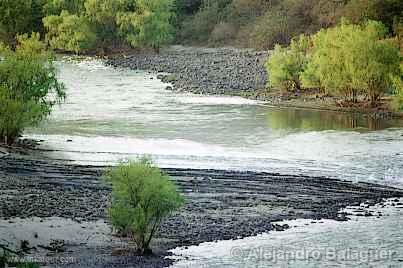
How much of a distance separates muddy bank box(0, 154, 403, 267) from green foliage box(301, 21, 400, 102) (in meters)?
20.2

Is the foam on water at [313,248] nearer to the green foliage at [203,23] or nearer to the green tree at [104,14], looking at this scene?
the green tree at [104,14]

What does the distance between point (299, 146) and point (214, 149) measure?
14.0ft

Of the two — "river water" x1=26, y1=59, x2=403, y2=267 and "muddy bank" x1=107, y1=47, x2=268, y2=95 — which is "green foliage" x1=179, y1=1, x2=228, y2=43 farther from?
"river water" x1=26, y1=59, x2=403, y2=267

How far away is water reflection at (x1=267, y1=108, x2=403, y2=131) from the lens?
140ft

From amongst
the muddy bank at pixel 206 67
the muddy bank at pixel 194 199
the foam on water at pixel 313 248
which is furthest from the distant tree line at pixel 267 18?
the foam on water at pixel 313 248

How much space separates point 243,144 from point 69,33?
187ft

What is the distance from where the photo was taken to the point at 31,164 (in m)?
31.4

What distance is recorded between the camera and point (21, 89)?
1394 inches

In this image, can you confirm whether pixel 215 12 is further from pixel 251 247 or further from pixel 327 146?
pixel 251 247

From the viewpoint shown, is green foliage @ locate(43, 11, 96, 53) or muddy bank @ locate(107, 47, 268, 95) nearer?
muddy bank @ locate(107, 47, 268, 95)

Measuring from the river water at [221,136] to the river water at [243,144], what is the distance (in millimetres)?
48

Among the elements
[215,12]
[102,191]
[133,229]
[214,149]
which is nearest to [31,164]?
[102,191]

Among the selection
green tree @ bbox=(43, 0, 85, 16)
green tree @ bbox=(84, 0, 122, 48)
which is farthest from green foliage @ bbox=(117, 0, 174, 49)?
green tree @ bbox=(43, 0, 85, 16)

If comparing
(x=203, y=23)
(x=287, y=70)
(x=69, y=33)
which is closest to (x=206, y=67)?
(x=287, y=70)
